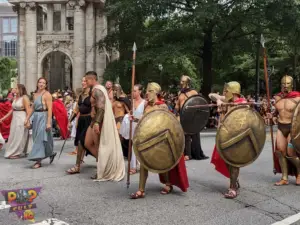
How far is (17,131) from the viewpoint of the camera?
9.68 m

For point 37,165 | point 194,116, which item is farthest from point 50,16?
point 194,116

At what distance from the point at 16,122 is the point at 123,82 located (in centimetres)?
1131

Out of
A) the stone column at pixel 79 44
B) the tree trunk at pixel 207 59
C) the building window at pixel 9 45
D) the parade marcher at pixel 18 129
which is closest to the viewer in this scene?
the parade marcher at pixel 18 129

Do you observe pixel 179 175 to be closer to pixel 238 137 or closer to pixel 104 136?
pixel 238 137

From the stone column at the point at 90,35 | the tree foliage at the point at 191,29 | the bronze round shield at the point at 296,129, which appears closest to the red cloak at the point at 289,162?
the bronze round shield at the point at 296,129

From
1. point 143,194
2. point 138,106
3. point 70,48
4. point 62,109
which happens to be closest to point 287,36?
point 62,109

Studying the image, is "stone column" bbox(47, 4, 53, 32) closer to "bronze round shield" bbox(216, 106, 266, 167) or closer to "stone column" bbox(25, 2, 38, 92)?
"stone column" bbox(25, 2, 38, 92)

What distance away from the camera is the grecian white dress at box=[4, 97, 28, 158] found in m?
9.65

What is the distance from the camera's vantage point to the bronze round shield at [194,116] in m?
7.27

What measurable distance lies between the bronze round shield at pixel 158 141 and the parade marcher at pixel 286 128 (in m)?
2.06

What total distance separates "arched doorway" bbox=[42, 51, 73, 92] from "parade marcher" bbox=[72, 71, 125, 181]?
1183 inches

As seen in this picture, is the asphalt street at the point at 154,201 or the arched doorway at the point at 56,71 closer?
the asphalt street at the point at 154,201

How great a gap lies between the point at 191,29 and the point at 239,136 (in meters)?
14.0

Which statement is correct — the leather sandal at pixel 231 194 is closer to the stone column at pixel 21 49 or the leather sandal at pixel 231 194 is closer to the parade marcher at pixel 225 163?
the parade marcher at pixel 225 163
